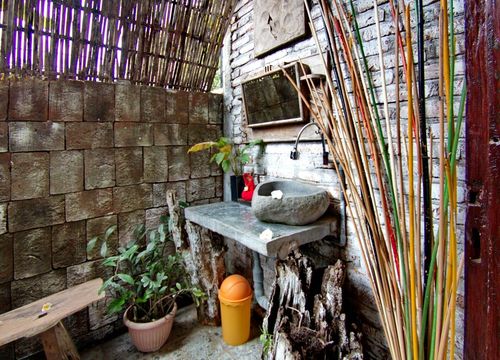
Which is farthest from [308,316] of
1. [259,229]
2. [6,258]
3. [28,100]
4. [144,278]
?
[28,100]

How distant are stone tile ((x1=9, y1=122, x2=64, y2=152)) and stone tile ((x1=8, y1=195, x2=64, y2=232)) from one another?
32cm

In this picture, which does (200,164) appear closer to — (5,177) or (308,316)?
(5,177)

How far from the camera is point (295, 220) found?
148 centimetres

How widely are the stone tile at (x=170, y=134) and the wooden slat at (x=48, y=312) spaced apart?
1.10 meters

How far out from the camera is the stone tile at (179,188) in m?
2.22

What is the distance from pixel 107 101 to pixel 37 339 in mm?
1590

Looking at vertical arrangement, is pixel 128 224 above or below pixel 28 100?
below

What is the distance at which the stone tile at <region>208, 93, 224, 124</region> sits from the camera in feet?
7.97

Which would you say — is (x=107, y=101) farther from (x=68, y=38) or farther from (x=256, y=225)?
(x=256, y=225)

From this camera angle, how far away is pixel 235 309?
174 centimetres

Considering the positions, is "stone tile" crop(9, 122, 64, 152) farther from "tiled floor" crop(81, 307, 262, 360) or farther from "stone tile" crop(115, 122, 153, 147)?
"tiled floor" crop(81, 307, 262, 360)

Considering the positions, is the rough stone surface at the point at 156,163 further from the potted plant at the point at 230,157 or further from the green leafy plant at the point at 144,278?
the green leafy plant at the point at 144,278

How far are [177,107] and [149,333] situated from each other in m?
1.65

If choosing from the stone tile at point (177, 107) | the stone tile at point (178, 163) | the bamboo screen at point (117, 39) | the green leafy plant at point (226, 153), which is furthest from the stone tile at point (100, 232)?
the bamboo screen at point (117, 39)
